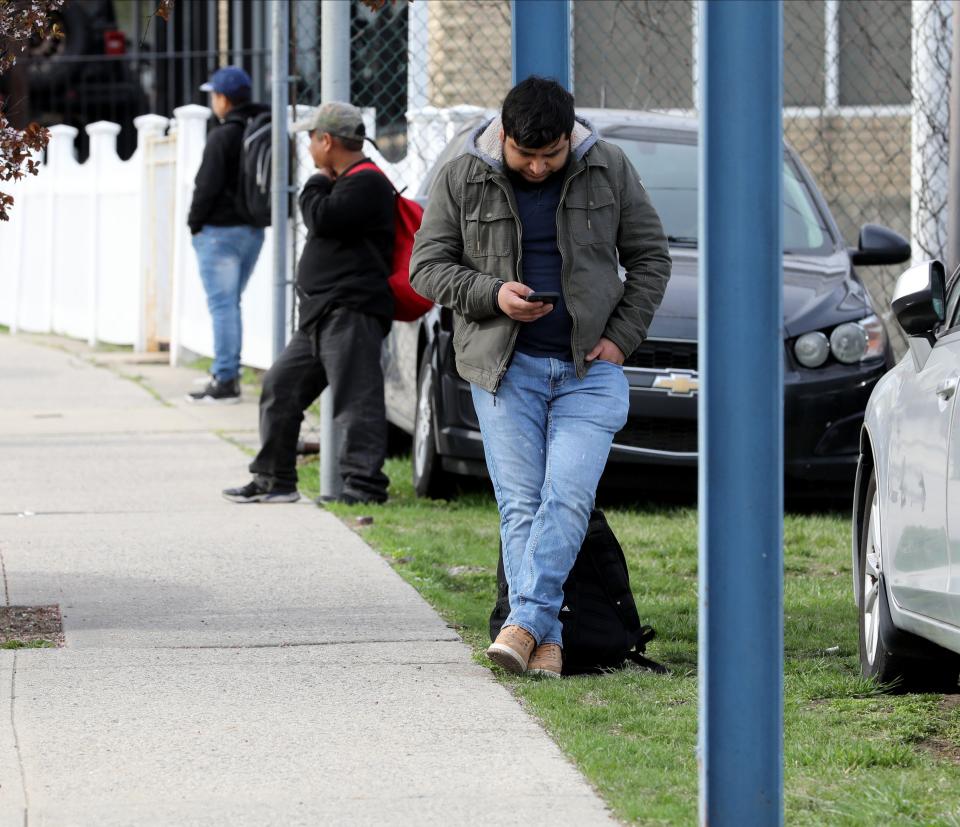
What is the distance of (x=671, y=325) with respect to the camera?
7.83 m

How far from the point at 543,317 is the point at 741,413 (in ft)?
6.26

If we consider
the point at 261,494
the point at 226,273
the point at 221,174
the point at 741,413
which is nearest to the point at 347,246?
the point at 261,494

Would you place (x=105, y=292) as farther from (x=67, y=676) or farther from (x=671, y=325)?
(x=67, y=676)

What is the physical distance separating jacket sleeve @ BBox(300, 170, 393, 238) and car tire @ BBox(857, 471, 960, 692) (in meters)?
3.04

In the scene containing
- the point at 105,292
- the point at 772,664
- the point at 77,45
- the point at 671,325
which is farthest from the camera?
the point at 77,45

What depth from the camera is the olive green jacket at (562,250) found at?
5289mm

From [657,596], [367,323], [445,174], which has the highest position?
[445,174]

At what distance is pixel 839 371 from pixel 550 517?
2.99 m

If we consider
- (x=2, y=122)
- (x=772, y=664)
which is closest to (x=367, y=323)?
(x=2, y=122)

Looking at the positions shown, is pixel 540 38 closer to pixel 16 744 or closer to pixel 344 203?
pixel 344 203

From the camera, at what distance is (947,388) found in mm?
4656

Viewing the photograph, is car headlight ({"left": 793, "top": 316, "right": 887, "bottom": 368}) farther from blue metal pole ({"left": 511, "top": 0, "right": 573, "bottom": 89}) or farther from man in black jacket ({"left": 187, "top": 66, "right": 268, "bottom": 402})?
man in black jacket ({"left": 187, "top": 66, "right": 268, "bottom": 402})

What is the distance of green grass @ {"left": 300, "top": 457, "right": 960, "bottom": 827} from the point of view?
4.10m

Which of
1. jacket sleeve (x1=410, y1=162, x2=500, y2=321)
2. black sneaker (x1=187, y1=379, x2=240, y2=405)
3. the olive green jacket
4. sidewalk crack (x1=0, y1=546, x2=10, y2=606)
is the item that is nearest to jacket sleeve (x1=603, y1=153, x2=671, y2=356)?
the olive green jacket
